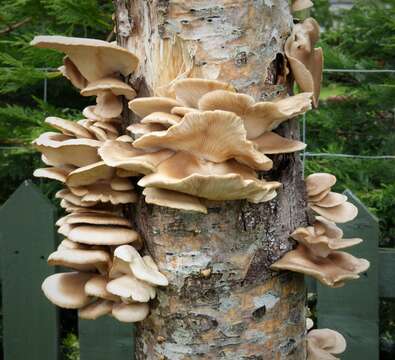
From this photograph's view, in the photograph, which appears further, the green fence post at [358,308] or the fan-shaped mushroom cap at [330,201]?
the green fence post at [358,308]

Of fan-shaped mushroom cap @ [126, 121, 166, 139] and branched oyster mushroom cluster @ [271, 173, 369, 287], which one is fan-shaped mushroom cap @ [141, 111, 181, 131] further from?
branched oyster mushroom cluster @ [271, 173, 369, 287]

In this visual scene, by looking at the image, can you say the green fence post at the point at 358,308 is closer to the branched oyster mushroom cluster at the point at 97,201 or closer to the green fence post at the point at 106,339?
the green fence post at the point at 106,339

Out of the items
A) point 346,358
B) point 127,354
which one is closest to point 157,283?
point 127,354

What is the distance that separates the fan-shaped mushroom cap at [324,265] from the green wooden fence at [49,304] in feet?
2.49

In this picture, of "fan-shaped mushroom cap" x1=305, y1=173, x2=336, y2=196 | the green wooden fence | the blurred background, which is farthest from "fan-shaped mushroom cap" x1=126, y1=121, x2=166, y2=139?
the blurred background

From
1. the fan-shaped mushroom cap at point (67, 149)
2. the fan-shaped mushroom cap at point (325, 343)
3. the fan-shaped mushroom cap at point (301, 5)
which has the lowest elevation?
the fan-shaped mushroom cap at point (325, 343)

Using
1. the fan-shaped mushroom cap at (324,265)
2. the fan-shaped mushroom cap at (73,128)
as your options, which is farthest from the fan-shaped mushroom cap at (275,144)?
the fan-shaped mushroom cap at (73,128)

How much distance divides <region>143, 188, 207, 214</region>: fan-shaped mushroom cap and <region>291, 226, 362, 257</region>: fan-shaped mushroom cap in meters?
0.29

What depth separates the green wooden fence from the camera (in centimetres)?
223

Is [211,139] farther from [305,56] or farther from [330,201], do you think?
[330,201]

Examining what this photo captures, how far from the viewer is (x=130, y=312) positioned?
4.04 feet

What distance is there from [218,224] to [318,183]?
35cm

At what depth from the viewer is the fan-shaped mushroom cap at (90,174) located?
3.98ft

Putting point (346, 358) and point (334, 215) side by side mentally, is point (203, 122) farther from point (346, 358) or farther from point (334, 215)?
point (346, 358)
